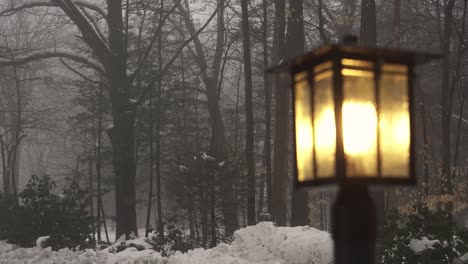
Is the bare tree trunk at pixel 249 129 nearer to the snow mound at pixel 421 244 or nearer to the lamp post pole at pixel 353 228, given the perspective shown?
the snow mound at pixel 421 244

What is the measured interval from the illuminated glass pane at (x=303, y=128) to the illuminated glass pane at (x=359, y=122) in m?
0.25

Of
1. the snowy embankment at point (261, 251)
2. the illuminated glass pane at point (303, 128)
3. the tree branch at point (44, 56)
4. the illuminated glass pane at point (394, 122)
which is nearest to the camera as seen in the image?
the illuminated glass pane at point (394, 122)

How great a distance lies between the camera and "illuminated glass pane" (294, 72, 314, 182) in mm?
3098

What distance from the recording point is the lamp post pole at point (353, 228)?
2766 millimetres

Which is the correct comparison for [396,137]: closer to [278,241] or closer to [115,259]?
[278,241]

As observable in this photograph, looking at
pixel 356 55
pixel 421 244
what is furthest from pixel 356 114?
pixel 421 244

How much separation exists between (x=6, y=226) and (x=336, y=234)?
1718cm

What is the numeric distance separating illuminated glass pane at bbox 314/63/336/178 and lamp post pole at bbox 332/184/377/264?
0.17 m

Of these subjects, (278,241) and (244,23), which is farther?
(244,23)

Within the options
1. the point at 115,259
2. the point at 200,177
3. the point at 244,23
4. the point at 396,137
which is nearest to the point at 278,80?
the point at 244,23

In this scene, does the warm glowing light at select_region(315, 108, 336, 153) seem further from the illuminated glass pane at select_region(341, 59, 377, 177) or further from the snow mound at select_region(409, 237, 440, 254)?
the snow mound at select_region(409, 237, 440, 254)

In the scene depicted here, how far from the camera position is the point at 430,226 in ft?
24.1

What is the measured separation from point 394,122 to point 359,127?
27 cm

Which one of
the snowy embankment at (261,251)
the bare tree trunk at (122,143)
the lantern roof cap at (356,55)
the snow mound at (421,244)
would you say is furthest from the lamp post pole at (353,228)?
the bare tree trunk at (122,143)
